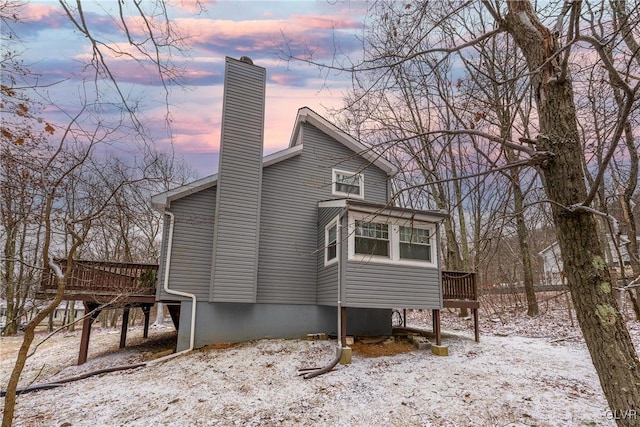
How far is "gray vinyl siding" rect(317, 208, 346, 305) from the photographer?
950 centimetres

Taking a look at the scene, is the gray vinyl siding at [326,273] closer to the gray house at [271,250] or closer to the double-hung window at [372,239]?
the gray house at [271,250]

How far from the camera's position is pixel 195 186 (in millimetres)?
10375

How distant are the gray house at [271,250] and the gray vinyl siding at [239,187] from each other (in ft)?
0.10

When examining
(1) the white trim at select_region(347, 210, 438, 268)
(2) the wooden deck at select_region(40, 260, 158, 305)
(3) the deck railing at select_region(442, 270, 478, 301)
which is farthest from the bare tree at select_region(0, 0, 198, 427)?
(3) the deck railing at select_region(442, 270, 478, 301)

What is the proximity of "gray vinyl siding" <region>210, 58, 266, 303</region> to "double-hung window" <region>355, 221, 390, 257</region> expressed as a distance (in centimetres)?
299

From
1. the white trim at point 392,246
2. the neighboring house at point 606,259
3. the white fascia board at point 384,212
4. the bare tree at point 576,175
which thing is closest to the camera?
the bare tree at point 576,175

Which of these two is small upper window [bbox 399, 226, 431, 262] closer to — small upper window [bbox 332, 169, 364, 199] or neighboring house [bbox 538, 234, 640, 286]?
small upper window [bbox 332, 169, 364, 199]

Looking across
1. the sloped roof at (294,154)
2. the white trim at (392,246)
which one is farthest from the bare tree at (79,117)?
the white trim at (392,246)

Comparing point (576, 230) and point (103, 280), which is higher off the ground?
point (576, 230)

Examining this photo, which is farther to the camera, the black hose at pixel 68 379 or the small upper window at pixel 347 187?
the small upper window at pixel 347 187

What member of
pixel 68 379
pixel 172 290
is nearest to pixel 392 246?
pixel 172 290

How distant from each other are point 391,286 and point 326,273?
1.93m

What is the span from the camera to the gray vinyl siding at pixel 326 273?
9503 mm

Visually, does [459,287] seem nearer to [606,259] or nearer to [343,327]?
[343,327]
